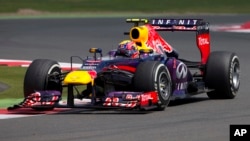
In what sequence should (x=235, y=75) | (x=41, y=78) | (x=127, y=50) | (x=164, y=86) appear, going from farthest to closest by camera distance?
(x=235, y=75) → (x=127, y=50) → (x=41, y=78) → (x=164, y=86)

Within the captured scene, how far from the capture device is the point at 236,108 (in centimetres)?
1362

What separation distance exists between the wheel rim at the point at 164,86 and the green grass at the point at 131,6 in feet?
145

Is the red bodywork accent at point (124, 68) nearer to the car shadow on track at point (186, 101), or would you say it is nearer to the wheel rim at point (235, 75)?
the car shadow on track at point (186, 101)

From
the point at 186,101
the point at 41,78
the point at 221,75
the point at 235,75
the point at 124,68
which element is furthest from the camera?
the point at 235,75

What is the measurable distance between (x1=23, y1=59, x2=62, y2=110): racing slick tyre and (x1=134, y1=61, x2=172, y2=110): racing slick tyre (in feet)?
4.64

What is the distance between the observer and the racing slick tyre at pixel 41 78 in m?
13.7

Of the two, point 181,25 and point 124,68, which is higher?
point 181,25

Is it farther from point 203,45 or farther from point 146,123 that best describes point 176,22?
point 146,123

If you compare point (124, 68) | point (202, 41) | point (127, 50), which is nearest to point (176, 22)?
point (202, 41)

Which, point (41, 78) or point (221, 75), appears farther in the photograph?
point (221, 75)

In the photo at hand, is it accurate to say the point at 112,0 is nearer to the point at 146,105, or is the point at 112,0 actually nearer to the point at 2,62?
the point at 2,62

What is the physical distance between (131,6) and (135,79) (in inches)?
1943

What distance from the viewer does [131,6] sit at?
6238cm

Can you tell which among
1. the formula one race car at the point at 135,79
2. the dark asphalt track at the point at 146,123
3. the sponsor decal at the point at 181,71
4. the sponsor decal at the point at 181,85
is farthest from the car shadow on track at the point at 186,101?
the sponsor decal at the point at 181,71
